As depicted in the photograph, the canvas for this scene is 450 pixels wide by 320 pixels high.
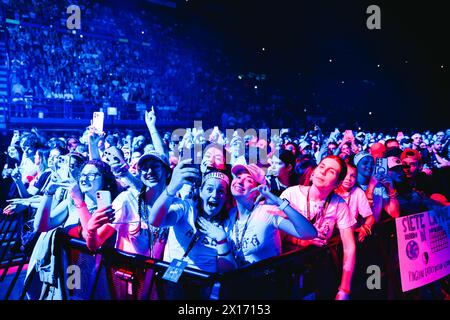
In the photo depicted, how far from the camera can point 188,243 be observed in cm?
239

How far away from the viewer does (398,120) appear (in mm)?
20438

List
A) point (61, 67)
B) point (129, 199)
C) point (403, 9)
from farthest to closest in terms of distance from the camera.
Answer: point (61, 67) → point (403, 9) → point (129, 199)

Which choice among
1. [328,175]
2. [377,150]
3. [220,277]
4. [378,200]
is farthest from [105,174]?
[377,150]

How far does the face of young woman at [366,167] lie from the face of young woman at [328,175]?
0.92 meters

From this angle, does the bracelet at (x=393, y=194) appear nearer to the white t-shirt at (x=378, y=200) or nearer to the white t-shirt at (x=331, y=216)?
the white t-shirt at (x=378, y=200)

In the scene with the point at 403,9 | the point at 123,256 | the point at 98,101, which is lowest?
the point at 123,256

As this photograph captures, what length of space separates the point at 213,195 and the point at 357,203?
1397mm

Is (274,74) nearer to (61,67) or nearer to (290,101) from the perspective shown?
(290,101)

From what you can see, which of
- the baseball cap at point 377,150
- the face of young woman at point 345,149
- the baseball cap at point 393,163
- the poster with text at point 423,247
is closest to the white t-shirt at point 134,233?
the poster with text at point 423,247

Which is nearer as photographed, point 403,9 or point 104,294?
point 104,294

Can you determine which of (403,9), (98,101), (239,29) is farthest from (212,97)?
(403,9)

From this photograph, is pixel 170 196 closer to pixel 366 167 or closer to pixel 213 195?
pixel 213 195

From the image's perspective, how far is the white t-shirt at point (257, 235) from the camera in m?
2.35

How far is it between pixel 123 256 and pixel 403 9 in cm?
958
